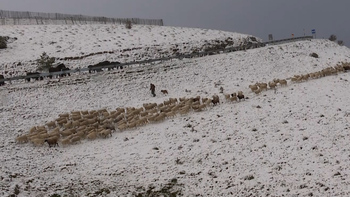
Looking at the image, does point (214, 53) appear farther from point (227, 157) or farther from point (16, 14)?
point (16, 14)

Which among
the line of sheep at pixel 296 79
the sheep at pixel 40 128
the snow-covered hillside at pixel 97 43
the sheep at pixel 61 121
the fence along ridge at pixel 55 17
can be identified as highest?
the fence along ridge at pixel 55 17

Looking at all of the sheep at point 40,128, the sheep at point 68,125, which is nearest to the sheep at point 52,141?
the sheep at point 40,128

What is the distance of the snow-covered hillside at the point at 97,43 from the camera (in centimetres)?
4503

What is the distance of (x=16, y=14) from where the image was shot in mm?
69125

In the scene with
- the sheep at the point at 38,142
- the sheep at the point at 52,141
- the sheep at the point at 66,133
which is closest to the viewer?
the sheep at the point at 52,141

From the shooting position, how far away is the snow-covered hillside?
45.0m

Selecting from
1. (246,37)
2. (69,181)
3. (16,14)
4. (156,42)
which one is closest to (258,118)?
(69,181)

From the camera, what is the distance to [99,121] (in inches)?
1006

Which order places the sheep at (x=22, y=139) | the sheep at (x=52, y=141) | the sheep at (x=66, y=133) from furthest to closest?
the sheep at (x=66, y=133) < the sheep at (x=22, y=139) < the sheep at (x=52, y=141)

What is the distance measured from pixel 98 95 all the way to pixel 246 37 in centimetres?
3934

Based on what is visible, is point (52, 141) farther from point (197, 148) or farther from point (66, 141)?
point (197, 148)

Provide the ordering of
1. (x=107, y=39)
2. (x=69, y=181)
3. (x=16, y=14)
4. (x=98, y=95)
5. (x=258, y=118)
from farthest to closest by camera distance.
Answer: (x=16, y=14) < (x=107, y=39) < (x=98, y=95) < (x=258, y=118) < (x=69, y=181)

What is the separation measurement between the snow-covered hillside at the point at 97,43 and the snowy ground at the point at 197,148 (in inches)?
483

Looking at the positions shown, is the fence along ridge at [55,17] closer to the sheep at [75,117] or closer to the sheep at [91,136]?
the sheep at [75,117]
